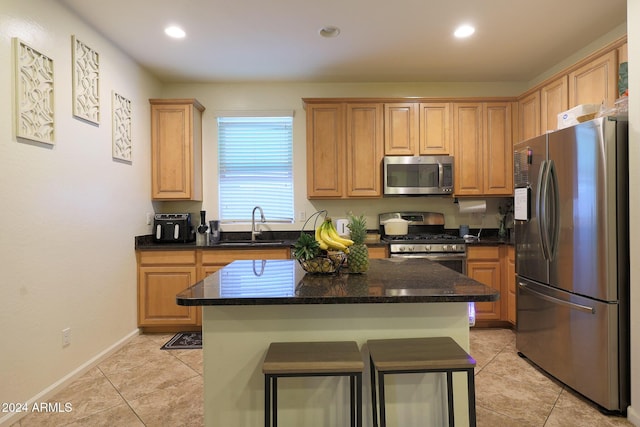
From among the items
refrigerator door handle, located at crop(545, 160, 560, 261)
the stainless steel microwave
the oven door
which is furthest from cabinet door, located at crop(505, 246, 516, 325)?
refrigerator door handle, located at crop(545, 160, 560, 261)

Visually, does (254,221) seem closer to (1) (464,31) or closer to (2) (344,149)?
(2) (344,149)

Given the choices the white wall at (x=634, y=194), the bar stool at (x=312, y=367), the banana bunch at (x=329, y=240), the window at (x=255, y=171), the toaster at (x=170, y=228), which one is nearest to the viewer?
the bar stool at (x=312, y=367)

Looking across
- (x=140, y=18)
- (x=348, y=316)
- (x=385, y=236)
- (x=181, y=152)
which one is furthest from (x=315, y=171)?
(x=348, y=316)

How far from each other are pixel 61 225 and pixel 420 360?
2527mm

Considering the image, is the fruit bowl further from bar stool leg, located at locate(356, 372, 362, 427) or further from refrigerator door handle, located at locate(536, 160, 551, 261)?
refrigerator door handle, located at locate(536, 160, 551, 261)

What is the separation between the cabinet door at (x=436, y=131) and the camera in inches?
147

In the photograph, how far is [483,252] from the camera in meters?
3.48

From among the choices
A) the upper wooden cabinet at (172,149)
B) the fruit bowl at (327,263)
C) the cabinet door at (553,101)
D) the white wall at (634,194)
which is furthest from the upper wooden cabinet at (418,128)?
the fruit bowl at (327,263)

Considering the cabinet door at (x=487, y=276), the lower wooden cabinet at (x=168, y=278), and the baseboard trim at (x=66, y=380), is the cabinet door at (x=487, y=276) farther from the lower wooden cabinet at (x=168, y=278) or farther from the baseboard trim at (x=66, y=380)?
the baseboard trim at (x=66, y=380)

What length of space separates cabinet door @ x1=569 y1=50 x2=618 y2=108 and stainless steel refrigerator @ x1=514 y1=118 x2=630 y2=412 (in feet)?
2.09

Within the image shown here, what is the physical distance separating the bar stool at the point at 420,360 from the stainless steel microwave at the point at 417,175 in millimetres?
2352

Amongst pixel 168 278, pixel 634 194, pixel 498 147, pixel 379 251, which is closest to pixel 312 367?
pixel 634 194

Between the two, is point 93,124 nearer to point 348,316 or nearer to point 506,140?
point 348,316

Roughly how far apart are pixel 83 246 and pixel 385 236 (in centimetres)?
290
